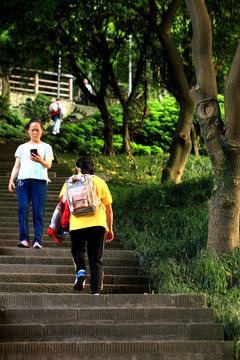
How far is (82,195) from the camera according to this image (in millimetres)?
5895

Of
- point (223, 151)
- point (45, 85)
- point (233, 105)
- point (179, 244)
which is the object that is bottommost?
point (179, 244)

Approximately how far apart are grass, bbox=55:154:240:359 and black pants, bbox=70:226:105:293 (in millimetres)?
938

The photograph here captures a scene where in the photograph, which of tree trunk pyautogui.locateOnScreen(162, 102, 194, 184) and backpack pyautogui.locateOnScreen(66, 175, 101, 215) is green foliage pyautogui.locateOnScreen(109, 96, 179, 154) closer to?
tree trunk pyautogui.locateOnScreen(162, 102, 194, 184)

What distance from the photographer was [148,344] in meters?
4.92

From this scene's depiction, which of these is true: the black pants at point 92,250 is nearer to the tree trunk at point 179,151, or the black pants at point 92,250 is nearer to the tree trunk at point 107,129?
the tree trunk at point 179,151

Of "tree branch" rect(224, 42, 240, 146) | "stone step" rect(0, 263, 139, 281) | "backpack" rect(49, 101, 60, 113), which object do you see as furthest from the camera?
"backpack" rect(49, 101, 60, 113)

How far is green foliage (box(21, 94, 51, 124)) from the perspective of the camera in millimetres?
29438

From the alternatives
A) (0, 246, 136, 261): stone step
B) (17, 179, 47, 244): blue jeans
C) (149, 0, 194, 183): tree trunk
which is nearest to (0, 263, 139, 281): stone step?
(17, 179, 47, 244): blue jeans

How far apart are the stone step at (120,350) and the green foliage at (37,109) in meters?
24.7

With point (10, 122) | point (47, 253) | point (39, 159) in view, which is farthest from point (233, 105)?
point (10, 122)

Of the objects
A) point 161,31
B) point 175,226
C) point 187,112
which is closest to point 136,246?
point 175,226

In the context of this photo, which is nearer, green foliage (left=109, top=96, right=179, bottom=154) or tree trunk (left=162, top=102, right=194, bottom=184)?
tree trunk (left=162, top=102, right=194, bottom=184)

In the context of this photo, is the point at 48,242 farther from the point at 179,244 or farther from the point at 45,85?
the point at 45,85

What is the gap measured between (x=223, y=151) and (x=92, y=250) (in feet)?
8.59
